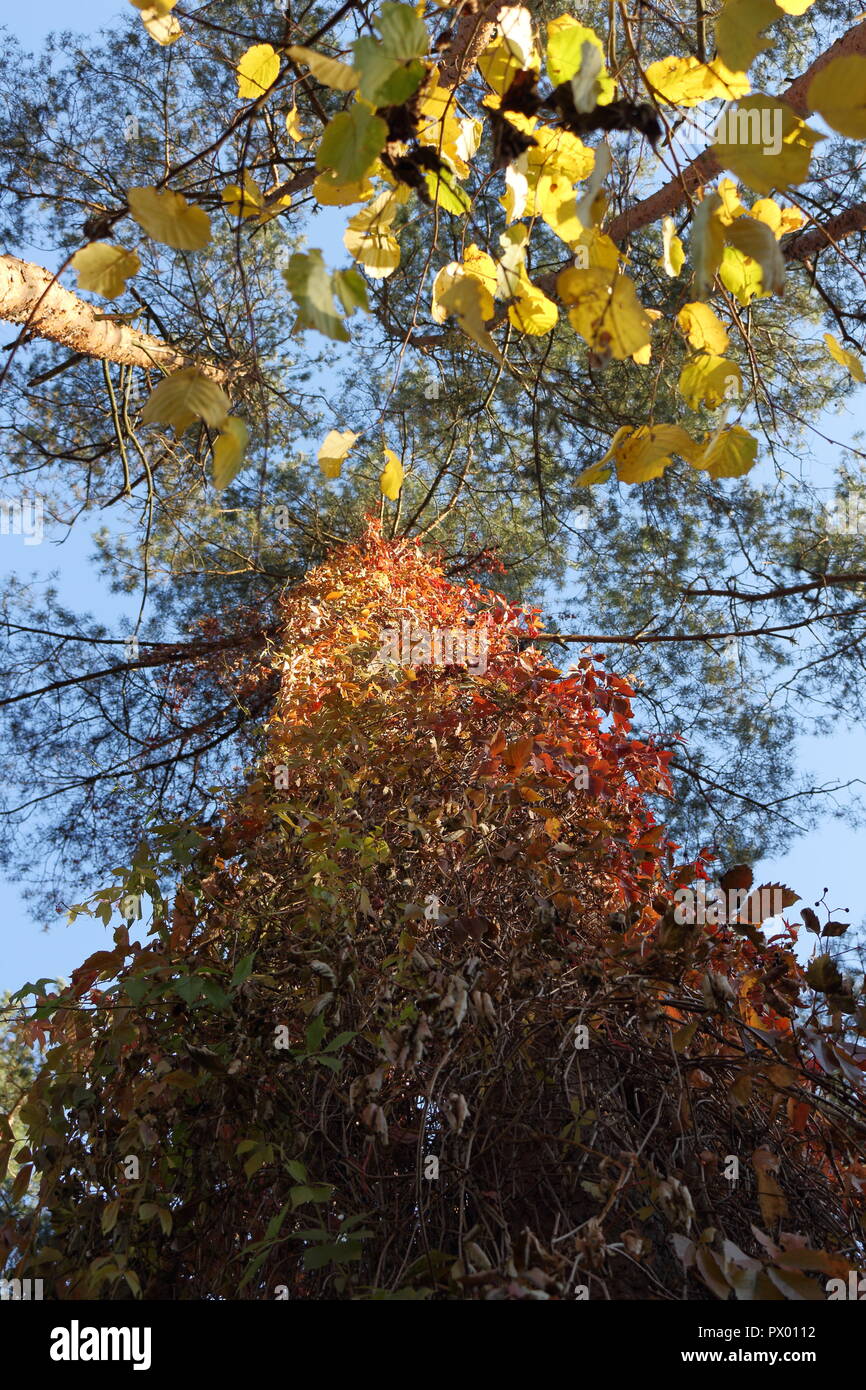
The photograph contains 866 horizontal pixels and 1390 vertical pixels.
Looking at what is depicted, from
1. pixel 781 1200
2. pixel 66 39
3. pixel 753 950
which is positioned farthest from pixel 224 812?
pixel 66 39

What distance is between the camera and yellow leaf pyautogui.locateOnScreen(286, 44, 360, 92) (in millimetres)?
1015

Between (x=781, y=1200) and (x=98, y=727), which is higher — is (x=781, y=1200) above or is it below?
below

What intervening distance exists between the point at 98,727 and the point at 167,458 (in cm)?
160

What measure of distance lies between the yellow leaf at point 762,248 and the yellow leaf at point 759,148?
35 millimetres

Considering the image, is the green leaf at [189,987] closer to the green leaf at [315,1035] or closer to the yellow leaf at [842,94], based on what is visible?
Answer: the green leaf at [315,1035]

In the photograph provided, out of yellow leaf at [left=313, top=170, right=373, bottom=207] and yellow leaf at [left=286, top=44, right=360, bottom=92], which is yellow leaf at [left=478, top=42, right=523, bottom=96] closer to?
yellow leaf at [left=313, top=170, right=373, bottom=207]

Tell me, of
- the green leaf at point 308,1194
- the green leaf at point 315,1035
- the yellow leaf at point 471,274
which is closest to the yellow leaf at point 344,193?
the yellow leaf at point 471,274

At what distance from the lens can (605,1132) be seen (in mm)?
1573

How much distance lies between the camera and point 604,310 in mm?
1108

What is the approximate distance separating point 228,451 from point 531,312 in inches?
20.5

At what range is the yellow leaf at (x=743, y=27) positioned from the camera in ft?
3.35

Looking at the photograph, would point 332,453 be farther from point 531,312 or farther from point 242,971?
point 242,971

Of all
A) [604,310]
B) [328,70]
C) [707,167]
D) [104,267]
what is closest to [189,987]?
[104,267]
